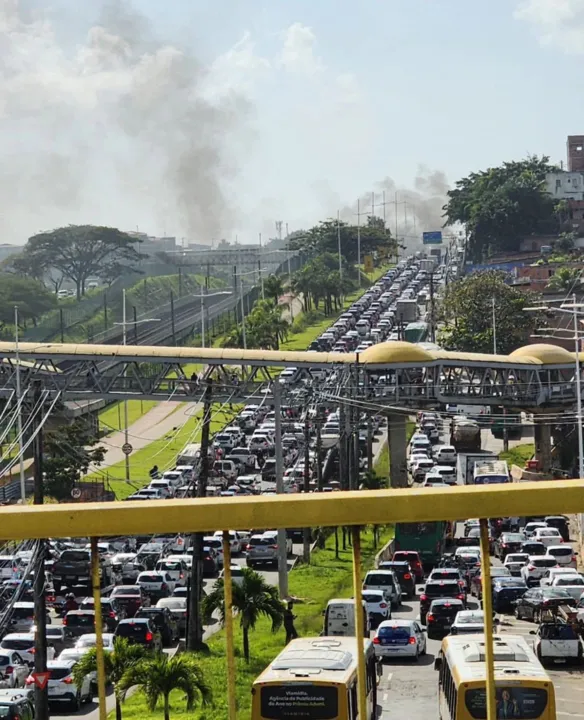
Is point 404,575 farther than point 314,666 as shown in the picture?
Yes

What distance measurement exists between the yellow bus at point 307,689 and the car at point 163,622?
17.9 meters

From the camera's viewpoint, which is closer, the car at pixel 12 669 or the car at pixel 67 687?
the car at pixel 67 687

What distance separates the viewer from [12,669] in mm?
25016

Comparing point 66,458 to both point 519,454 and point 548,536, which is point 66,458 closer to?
point 548,536

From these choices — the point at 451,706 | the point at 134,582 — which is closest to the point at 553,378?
the point at 134,582

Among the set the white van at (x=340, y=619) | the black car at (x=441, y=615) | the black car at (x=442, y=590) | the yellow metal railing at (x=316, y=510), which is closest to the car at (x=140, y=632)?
the black car at (x=442, y=590)

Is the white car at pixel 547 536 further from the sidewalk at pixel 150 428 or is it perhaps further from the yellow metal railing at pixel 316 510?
the yellow metal railing at pixel 316 510

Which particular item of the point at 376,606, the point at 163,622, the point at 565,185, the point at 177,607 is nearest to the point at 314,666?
the point at 376,606

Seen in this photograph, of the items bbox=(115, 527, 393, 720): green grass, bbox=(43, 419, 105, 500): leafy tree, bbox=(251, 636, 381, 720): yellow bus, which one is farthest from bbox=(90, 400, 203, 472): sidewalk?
bbox=(251, 636, 381, 720): yellow bus

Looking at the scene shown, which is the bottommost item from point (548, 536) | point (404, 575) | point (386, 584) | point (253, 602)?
point (548, 536)

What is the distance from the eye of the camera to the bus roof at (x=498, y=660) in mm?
8688

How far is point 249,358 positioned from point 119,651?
36683 millimetres

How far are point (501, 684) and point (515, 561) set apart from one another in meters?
28.7

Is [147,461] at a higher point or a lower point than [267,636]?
lower
